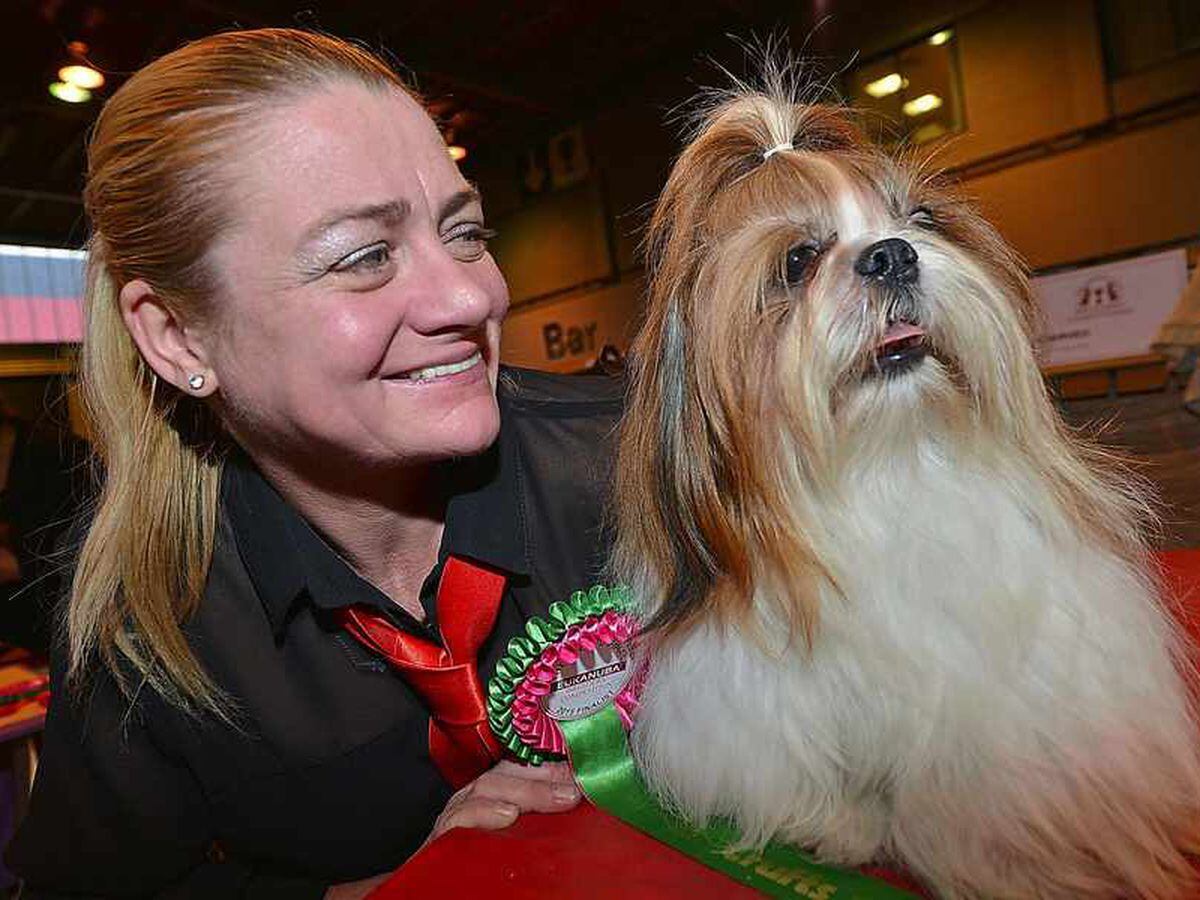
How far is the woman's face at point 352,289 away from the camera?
1250 mm

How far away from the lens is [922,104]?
9891 mm

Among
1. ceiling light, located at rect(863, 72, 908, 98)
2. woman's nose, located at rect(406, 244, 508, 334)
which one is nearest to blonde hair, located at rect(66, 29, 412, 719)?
woman's nose, located at rect(406, 244, 508, 334)

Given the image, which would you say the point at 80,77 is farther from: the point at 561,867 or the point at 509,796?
the point at 561,867

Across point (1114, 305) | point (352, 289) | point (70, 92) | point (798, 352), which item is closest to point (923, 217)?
point (798, 352)

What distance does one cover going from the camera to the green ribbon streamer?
3.43ft

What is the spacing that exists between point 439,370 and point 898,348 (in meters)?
0.63

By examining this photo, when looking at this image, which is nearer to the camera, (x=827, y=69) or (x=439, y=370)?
(x=439, y=370)

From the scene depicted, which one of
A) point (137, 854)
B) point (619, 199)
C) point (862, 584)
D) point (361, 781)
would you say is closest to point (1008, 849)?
point (862, 584)

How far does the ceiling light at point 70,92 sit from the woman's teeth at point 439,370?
8.99m

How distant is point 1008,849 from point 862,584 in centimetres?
32

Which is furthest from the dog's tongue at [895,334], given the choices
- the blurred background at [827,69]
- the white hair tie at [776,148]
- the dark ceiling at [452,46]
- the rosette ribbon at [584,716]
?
the dark ceiling at [452,46]

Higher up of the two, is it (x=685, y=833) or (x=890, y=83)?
(x=890, y=83)

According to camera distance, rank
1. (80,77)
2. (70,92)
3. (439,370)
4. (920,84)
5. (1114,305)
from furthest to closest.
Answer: (920,84), (70,92), (80,77), (1114,305), (439,370)

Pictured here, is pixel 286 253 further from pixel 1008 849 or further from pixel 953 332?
pixel 1008 849
